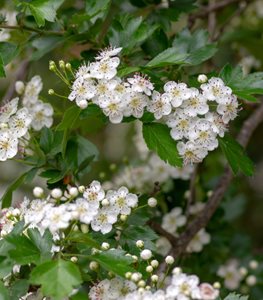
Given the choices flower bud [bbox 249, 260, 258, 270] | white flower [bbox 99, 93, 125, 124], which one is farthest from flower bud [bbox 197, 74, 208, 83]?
flower bud [bbox 249, 260, 258, 270]

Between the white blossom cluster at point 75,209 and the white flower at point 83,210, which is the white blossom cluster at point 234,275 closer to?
the white blossom cluster at point 75,209

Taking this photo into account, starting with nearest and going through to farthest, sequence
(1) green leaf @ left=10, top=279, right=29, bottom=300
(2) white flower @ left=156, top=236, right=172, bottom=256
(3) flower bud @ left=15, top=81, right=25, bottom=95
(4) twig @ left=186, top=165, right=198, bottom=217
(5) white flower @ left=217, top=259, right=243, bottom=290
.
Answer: (1) green leaf @ left=10, top=279, right=29, bottom=300 < (3) flower bud @ left=15, top=81, right=25, bottom=95 < (2) white flower @ left=156, top=236, right=172, bottom=256 < (4) twig @ left=186, top=165, right=198, bottom=217 < (5) white flower @ left=217, top=259, right=243, bottom=290

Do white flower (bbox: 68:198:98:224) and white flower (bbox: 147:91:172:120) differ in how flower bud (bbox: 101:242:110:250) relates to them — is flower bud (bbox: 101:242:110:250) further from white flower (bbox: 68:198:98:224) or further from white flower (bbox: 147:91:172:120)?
white flower (bbox: 147:91:172:120)

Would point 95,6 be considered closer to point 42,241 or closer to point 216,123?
point 216,123

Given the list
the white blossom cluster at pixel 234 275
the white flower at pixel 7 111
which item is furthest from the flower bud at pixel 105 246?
the white blossom cluster at pixel 234 275

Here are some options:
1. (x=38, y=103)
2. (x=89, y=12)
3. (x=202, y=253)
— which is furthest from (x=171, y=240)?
(x=89, y=12)

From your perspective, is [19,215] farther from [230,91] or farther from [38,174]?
[230,91]

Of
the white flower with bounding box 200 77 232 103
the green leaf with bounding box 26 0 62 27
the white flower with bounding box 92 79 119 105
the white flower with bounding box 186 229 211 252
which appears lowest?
the white flower with bounding box 186 229 211 252
